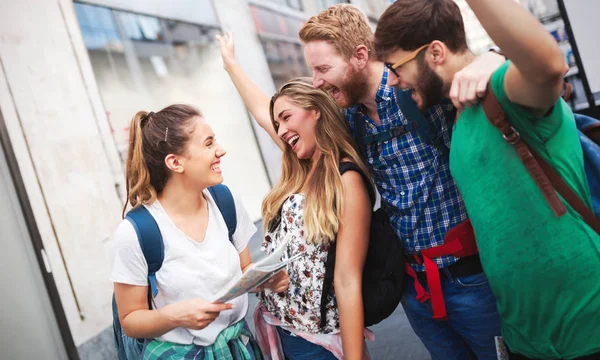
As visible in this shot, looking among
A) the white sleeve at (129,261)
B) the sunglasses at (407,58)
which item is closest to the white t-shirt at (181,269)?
the white sleeve at (129,261)

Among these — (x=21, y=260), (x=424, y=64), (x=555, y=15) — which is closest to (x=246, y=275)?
(x=424, y=64)

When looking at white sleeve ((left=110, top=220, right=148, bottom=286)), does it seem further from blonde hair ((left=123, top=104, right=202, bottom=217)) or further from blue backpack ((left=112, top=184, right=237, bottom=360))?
blonde hair ((left=123, top=104, right=202, bottom=217))

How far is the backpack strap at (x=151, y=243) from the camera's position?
190cm

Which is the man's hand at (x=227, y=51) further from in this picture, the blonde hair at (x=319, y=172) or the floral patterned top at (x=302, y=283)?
Result: the floral patterned top at (x=302, y=283)

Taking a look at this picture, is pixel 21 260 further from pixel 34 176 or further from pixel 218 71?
pixel 218 71

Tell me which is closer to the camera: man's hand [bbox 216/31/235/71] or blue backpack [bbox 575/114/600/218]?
blue backpack [bbox 575/114/600/218]

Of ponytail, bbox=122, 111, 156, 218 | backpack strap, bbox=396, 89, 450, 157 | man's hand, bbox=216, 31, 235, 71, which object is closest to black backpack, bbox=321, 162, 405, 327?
backpack strap, bbox=396, 89, 450, 157

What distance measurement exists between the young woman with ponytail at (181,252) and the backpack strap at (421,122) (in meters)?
0.77

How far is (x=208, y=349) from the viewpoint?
6.56 feet

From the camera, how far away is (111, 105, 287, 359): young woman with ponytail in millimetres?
1883

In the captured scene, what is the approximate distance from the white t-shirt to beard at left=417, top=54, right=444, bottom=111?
3.29 ft

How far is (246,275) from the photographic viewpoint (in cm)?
162

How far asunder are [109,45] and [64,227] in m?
1.80

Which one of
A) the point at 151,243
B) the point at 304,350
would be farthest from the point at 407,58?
the point at 304,350
